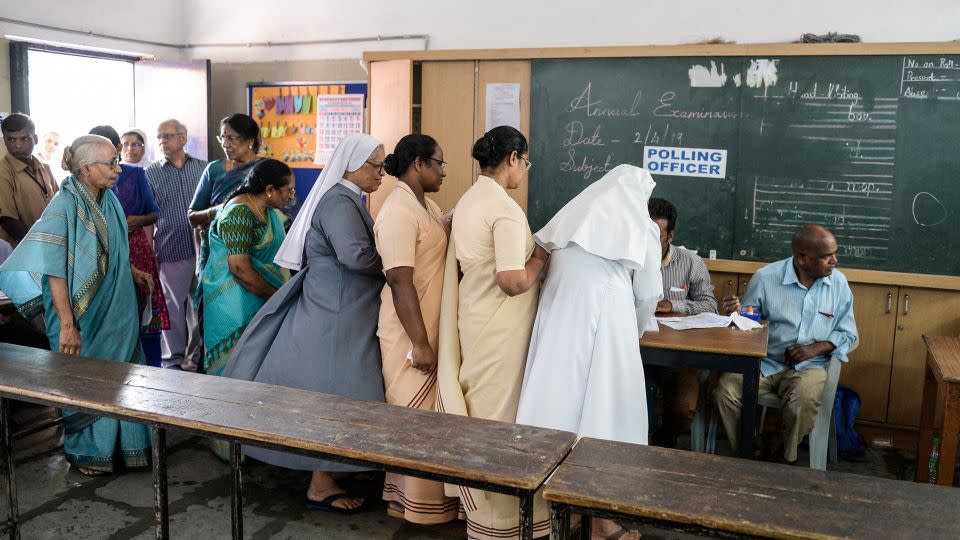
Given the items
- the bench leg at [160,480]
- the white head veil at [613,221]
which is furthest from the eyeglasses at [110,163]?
the white head veil at [613,221]

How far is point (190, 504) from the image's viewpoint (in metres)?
3.24

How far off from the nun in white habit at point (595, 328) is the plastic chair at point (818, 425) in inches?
41.2

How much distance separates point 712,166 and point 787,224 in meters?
0.53

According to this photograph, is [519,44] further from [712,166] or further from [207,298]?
[207,298]

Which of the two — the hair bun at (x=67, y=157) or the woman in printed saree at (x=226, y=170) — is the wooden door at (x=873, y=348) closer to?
the woman in printed saree at (x=226, y=170)

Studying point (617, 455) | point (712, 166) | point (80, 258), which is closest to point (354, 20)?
point (712, 166)

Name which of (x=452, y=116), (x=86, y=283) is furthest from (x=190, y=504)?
(x=452, y=116)

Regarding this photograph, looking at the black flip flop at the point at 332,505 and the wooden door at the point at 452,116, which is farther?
the wooden door at the point at 452,116

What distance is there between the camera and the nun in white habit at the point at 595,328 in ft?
8.81

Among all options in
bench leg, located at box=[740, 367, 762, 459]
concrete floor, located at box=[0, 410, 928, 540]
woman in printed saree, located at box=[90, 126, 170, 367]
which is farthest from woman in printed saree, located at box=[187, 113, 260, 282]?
bench leg, located at box=[740, 367, 762, 459]

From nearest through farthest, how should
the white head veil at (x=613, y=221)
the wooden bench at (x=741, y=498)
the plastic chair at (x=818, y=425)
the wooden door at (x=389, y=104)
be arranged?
the wooden bench at (x=741, y=498), the white head veil at (x=613, y=221), the plastic chair at (x=818, y=425), the wooden door at (x=389, y=104)

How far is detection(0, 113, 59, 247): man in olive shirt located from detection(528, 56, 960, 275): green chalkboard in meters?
3.01

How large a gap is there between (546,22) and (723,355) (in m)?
3.23

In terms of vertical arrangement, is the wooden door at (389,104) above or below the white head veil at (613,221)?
above
